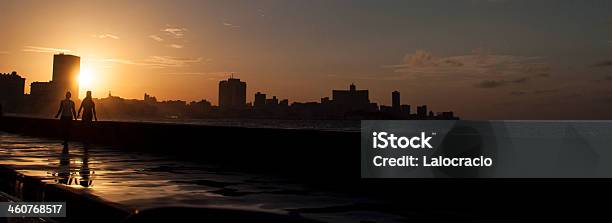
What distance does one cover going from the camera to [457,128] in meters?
11.4

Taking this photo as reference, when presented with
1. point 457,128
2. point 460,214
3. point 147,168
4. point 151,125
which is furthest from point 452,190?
point 151,125

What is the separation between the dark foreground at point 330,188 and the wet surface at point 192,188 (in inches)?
2.3

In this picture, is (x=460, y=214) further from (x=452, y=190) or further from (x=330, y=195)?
(x=330, y=195)

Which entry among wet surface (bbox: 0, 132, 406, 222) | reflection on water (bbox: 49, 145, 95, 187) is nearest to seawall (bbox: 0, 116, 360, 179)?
wet surface (bbox: 0, 132, 406, 222)

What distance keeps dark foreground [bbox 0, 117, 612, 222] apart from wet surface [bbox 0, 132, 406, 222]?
0.06 metres

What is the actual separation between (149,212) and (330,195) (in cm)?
752

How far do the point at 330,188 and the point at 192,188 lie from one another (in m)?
2.42

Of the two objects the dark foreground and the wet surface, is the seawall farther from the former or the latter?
the wet surface

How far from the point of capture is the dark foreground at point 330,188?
7.12 m

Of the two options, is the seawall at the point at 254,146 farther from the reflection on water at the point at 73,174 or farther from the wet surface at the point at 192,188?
the reflection on water at the point at 73,174

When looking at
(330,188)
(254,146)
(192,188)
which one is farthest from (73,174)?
(330,188)

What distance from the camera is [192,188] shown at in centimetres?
998

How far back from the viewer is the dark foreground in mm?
7121

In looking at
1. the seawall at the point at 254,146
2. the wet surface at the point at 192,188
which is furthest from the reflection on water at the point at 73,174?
the seawall at the point at 254,146
